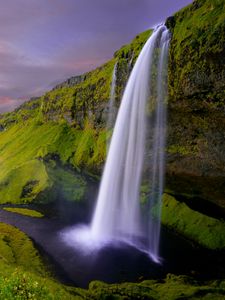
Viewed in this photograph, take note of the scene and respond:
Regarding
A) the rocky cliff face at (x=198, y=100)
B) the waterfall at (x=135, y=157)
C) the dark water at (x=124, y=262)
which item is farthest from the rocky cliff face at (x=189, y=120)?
the dark water at (x=124, y=262)

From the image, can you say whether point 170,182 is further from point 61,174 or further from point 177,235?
point 61,174

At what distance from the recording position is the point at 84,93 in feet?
369

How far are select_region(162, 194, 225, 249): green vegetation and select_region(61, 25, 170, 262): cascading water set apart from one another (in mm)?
2337

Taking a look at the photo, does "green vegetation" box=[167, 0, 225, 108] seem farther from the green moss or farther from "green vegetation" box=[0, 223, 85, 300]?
the green moss

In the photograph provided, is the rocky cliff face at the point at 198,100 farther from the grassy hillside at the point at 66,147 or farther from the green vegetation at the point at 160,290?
the green vegetation at the point at 160,290

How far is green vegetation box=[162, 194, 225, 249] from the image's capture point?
48.9 m

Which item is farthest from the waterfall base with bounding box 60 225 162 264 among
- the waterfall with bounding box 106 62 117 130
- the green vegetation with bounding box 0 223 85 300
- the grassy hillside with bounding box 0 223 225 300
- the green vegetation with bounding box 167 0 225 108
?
the waterfall with bounding box 106 62 117 130

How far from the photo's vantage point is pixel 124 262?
4116 centimetres

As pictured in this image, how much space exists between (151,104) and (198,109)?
28.1 feet

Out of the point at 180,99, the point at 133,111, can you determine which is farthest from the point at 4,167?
the point at 180,99

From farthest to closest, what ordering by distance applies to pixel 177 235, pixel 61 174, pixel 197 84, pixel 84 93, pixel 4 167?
pixel 4 167 < pixel 84 93 < pixel 61 174 < pixel 177 235 < pixel 197 84

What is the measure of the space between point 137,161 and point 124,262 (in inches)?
889

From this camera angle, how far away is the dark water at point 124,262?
37.1m

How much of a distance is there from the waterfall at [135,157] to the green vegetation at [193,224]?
8.58ft
